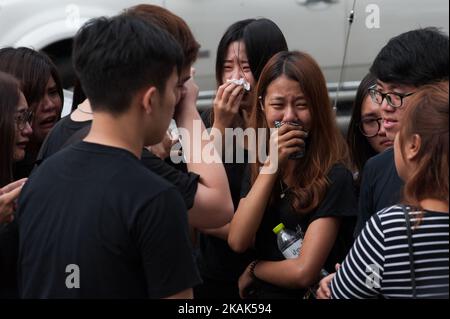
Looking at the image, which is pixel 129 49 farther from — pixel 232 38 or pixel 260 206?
pixel 232 38

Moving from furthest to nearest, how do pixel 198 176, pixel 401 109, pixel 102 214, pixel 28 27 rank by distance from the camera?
pixel 28 27 → pixel 401 109 → pixel 198 176 → pixel 102 214

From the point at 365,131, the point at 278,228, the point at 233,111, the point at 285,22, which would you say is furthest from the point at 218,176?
the point at 285,22

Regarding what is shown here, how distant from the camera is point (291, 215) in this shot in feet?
10.4

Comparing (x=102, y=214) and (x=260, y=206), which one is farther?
(x=260, y=206)

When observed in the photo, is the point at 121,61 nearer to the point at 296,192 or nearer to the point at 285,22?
the point at 296,192

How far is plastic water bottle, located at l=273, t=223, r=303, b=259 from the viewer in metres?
3.12

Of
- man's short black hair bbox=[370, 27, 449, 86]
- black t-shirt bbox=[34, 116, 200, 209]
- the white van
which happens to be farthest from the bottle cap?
the white van

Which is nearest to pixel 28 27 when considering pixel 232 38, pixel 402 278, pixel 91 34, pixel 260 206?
pixel 232 38

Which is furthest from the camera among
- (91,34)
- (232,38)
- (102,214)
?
(232,38)

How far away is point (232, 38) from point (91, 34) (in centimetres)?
168

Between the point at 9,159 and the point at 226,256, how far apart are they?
0.98m

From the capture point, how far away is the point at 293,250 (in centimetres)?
313

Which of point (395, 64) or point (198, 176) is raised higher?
point (395, 64)

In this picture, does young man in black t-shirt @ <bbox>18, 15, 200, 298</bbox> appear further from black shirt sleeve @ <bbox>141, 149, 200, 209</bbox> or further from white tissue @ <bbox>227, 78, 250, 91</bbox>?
white tissue @ <bbox>227, 78, 250, 91</bbox>
